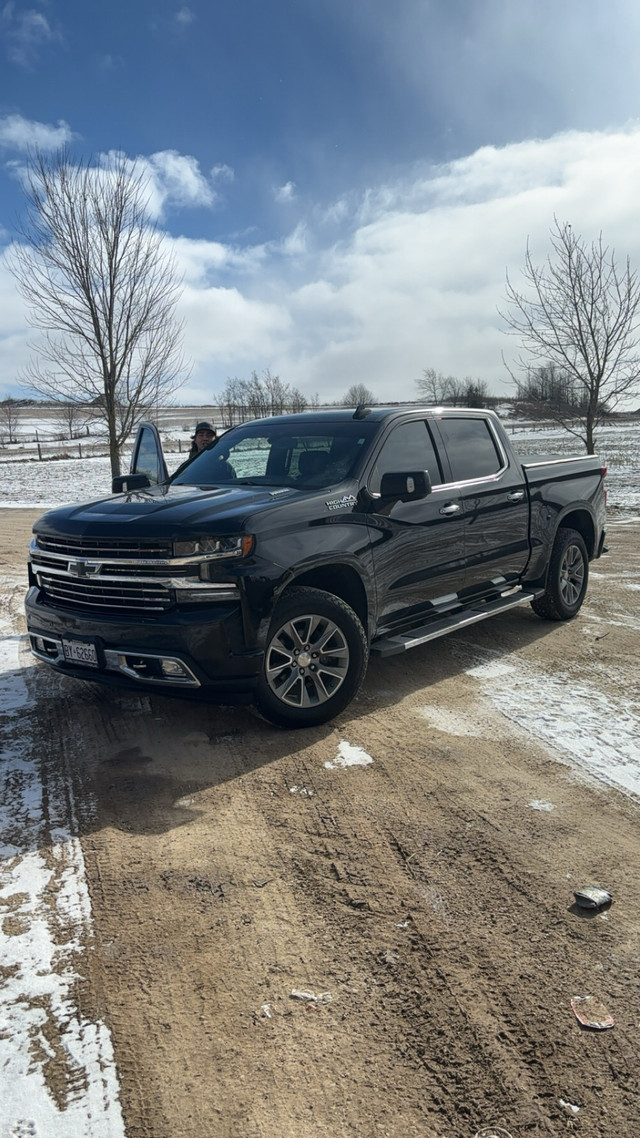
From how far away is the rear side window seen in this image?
554cm

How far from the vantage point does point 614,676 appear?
504 cm

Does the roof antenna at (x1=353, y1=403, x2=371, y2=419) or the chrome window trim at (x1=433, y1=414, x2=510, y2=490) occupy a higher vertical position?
the roof antenna at (x1=353, y1=403, x2=371, y2=419)

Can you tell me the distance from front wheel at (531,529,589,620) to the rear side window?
3.33 feet

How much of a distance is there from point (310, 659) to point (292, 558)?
1.96 feet

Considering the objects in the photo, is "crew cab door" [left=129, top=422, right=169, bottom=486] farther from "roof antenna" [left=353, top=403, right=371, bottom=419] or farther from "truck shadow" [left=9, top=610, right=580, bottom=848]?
"truck shadow" [left=9, top=610, right=580, bottom=848]

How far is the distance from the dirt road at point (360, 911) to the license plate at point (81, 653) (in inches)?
18.6

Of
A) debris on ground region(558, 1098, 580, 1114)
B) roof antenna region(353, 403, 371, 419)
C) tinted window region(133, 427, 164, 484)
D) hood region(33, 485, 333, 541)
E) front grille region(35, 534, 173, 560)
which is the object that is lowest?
debris on ground region(558, 1098, 580, 1114)

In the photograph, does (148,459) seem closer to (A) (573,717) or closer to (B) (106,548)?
(B) (106,548)

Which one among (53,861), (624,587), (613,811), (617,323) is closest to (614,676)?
(613,811)

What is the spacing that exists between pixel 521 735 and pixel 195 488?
2550mm

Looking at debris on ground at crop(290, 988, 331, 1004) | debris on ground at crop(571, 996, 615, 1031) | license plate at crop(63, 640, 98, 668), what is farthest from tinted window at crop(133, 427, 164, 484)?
debris on ground at crop(571, 996, 615, 1031)

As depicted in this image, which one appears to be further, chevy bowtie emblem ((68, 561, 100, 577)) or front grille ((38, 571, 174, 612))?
chevy bowtie emblem ((68, 561, 100, 577))

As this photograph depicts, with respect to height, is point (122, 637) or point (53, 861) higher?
point (122, 637)

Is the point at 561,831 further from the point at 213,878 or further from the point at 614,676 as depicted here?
the point at 614,676
